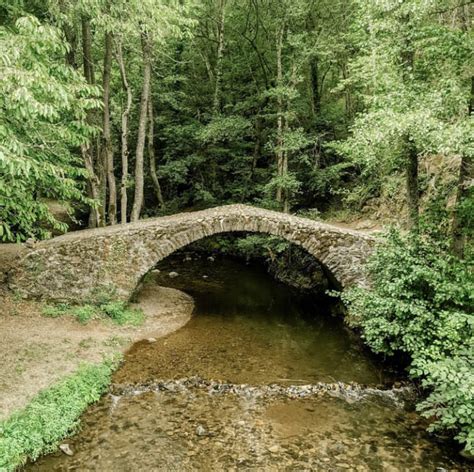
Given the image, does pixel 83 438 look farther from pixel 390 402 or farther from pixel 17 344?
pixel 390 402

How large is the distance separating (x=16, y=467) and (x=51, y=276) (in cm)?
656

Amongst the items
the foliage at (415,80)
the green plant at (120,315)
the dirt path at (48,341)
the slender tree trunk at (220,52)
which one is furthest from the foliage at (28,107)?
the slender tree trunk at (220,52)

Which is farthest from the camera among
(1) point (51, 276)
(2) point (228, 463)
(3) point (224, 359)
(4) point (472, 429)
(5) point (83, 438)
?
(1) point (51, 276)

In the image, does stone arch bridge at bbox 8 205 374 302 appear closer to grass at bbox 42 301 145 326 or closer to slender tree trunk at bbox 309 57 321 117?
grass at bbox 42 301 145 326

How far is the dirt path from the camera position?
7244 mm

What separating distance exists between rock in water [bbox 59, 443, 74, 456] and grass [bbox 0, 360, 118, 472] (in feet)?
0.31

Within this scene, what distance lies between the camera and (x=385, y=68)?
345 inches

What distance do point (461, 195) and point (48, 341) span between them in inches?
379

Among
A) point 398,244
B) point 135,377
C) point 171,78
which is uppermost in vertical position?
point 171,78

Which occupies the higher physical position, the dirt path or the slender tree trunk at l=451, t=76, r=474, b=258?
the slender tree trunk at l=451, t=76, r=474, b=258

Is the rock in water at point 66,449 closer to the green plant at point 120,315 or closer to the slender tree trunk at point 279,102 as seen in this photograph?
the green plant at point 120,315

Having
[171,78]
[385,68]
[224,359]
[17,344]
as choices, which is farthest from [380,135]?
[171,78]

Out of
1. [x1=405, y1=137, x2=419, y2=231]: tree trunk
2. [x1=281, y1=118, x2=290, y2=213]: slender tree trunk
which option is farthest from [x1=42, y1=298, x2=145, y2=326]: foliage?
[x1=281, y1=118, x2=290, y2=213]: slender tree trunk

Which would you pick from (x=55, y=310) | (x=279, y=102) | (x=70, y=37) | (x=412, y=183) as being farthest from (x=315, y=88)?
(x=55, y=310)
